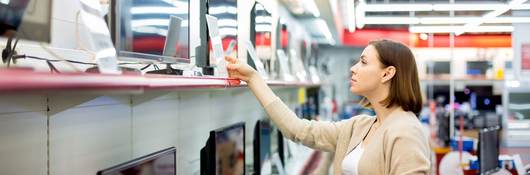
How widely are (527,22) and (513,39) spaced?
0.21 m

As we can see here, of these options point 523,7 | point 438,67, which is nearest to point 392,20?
point 523,7

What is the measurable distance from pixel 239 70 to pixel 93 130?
0.79 meters

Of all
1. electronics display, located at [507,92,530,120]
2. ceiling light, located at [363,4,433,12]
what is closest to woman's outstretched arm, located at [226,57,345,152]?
electronics display, located at [507,92,530,120]

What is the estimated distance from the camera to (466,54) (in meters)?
15.4

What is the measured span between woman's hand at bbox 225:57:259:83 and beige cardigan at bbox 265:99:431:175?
184 mm

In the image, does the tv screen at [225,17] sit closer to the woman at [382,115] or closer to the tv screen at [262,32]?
the woman at [382,115]

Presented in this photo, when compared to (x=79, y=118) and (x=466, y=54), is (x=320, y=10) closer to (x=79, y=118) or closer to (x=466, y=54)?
(x=79, y=118)

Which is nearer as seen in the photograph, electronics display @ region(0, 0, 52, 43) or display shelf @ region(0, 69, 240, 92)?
display shelf @ region(0, 69, 240, 92)

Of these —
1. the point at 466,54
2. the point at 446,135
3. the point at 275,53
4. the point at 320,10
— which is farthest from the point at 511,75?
the point at 466,54

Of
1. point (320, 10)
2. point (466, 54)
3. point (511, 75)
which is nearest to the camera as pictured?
point (511, 75)

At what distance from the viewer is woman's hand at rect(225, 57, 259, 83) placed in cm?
250

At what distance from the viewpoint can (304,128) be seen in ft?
9.11

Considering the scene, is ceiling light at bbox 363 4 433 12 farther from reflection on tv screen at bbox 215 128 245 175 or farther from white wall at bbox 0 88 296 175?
reflection on tv screen at bbox 215 128 245 175

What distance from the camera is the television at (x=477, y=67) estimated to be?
14.9 metres
